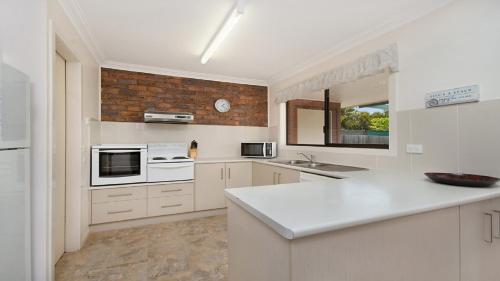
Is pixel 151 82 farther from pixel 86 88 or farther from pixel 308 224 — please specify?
pixel 308 224

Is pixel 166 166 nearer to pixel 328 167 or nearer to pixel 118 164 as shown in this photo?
pixel 118 164

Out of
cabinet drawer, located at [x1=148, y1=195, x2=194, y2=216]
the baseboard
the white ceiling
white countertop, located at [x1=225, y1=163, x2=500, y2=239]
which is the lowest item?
the baseboard

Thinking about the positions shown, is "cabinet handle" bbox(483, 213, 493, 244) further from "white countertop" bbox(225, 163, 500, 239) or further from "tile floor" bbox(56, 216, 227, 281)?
"tile floor" bbox(56, 216, 227, 281)

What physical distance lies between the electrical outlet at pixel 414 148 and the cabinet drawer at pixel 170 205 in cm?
282

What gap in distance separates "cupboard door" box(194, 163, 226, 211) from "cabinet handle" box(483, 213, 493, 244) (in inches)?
117

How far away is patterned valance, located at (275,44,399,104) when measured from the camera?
229 centimetres

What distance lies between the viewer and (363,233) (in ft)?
2.96

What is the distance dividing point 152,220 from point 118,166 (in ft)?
2.95

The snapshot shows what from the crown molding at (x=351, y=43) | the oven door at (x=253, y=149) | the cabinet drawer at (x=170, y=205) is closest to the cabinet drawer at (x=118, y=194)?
the cabinet drawer at (x=170, y=205)

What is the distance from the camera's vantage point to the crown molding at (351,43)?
2.16 metres

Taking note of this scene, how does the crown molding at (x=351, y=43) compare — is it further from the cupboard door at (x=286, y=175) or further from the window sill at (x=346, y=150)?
the cupboard door at (x=286, y=175)

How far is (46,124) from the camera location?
1680 millimetres

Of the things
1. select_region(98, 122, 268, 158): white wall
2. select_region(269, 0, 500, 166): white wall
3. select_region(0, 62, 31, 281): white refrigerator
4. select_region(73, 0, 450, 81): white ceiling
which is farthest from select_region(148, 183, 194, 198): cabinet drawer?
select_region(269, 0, 500, 166): white wall

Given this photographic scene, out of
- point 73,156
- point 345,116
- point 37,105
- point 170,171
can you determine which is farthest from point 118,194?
point 345,116
